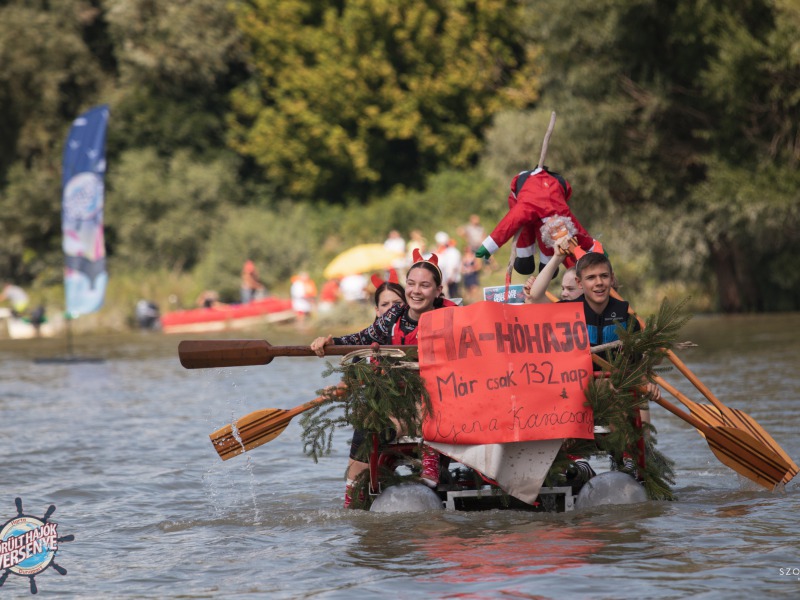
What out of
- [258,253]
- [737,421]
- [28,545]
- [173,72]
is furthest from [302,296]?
[28,545]

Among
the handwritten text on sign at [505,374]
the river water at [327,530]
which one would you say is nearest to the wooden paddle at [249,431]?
the river water at [327,530]

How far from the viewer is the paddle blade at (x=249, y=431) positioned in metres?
8.72

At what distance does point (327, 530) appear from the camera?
8266mm

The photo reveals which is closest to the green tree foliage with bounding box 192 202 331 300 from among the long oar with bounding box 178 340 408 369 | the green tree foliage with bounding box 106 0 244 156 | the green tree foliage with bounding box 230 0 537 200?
the green tree foliage with bounding box 230 0 537 200

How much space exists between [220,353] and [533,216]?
2495 mm

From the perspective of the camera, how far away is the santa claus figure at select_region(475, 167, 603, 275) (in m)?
9.28

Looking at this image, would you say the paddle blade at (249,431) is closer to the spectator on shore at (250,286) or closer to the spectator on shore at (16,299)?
the spectator on shore at (250,286)

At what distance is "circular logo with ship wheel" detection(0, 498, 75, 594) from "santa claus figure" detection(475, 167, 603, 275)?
3.40 metres

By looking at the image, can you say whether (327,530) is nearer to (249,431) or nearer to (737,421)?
(249,431)

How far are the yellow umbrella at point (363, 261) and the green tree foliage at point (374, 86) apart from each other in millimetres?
7929

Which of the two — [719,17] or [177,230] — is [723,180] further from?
[177,230]

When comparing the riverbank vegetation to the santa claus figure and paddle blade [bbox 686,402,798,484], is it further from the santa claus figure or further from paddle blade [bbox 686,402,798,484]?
paddle blade [bbox 686,402,798,484]

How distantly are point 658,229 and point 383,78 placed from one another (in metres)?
17.3

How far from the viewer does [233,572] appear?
7.20 m
